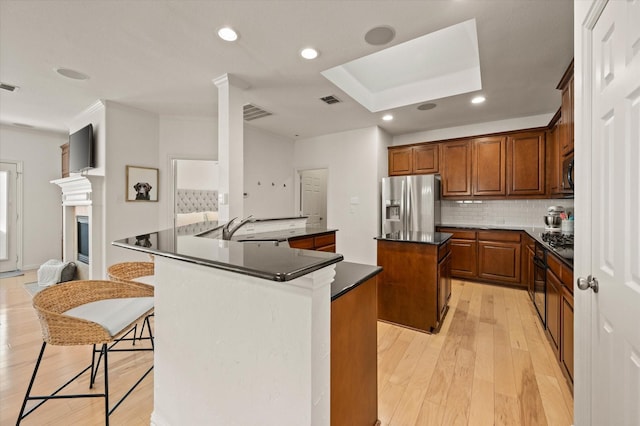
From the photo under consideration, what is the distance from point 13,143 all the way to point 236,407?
6985mm

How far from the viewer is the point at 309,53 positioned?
98.7 inches

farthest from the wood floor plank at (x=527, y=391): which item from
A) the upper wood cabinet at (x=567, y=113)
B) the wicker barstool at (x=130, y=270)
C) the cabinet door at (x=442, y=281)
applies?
the wicker barstool at (x=130, y=270)

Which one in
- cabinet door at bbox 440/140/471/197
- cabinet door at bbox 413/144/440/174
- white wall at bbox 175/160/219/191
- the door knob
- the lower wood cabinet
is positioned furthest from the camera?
white wall at bbox 175/160/219/191

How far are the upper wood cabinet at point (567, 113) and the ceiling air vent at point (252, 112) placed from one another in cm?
349

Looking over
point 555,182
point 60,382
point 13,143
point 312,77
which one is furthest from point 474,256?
point 13,143

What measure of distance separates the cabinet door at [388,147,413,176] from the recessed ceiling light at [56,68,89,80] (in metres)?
4.49

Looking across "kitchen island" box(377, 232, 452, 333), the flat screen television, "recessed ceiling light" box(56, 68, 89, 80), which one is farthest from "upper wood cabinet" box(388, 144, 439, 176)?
the flat screen television

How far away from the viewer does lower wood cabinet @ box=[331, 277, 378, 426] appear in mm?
1034

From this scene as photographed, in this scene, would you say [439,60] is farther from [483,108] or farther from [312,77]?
[312,77]

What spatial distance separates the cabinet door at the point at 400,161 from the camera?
4980 millimetres

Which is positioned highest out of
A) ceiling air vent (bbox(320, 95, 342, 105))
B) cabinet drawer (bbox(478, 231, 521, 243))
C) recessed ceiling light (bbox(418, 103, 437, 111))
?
ceiling air vent (bbox(320, 95, 342, 105))

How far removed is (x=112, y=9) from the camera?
1.96m

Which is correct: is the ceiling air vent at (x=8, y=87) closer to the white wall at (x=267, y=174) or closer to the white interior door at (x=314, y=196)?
the white wall at (x=267, y=174)

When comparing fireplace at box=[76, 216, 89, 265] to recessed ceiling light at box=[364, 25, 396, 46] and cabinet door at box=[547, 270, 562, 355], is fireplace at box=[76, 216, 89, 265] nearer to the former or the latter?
recessed ceiling light at box=[364, 25, 396, 46]
